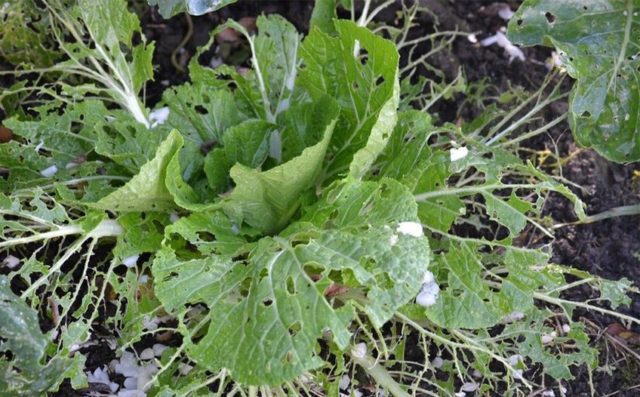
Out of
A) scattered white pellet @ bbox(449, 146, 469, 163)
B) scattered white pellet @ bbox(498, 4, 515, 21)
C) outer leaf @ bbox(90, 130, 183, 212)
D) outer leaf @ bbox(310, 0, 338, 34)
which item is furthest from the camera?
scattered white pellet @ bbox(498, 4, 515, 21)

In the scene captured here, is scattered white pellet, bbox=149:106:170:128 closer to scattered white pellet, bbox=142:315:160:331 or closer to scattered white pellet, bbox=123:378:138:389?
scattered white pellet, bbox=142:315:160:331

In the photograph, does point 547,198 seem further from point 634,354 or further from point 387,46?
point 387,46

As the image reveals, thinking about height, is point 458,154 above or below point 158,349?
above

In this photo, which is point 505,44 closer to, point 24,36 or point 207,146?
point 207,146

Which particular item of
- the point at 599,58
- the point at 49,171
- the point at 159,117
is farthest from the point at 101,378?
the point at 599,58

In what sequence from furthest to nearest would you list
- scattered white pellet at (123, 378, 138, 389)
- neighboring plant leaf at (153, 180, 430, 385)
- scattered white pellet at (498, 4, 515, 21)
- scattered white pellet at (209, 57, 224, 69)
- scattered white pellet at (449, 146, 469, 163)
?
scattered white pellet at (498, 4, 515, 21) < scattered white pellet at (209, 57, 224, 69) < scattered white pellet at (123, 378, 138, 389) < scattered white pellet at (449, 146, 469, 163) < neighboring plant leaf at (153, 180, 430, 385)

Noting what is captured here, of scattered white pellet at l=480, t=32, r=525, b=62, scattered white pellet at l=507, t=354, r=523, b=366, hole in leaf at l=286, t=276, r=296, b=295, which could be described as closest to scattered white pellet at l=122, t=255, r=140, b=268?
hole in leaf at l=286, t=276, r=296, b=295

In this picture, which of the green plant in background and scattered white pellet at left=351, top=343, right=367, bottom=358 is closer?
the green plant in background

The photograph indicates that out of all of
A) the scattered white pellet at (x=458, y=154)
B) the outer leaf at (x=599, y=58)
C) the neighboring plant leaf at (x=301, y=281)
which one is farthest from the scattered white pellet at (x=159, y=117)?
the outer leaf at (x=599, y=58)
